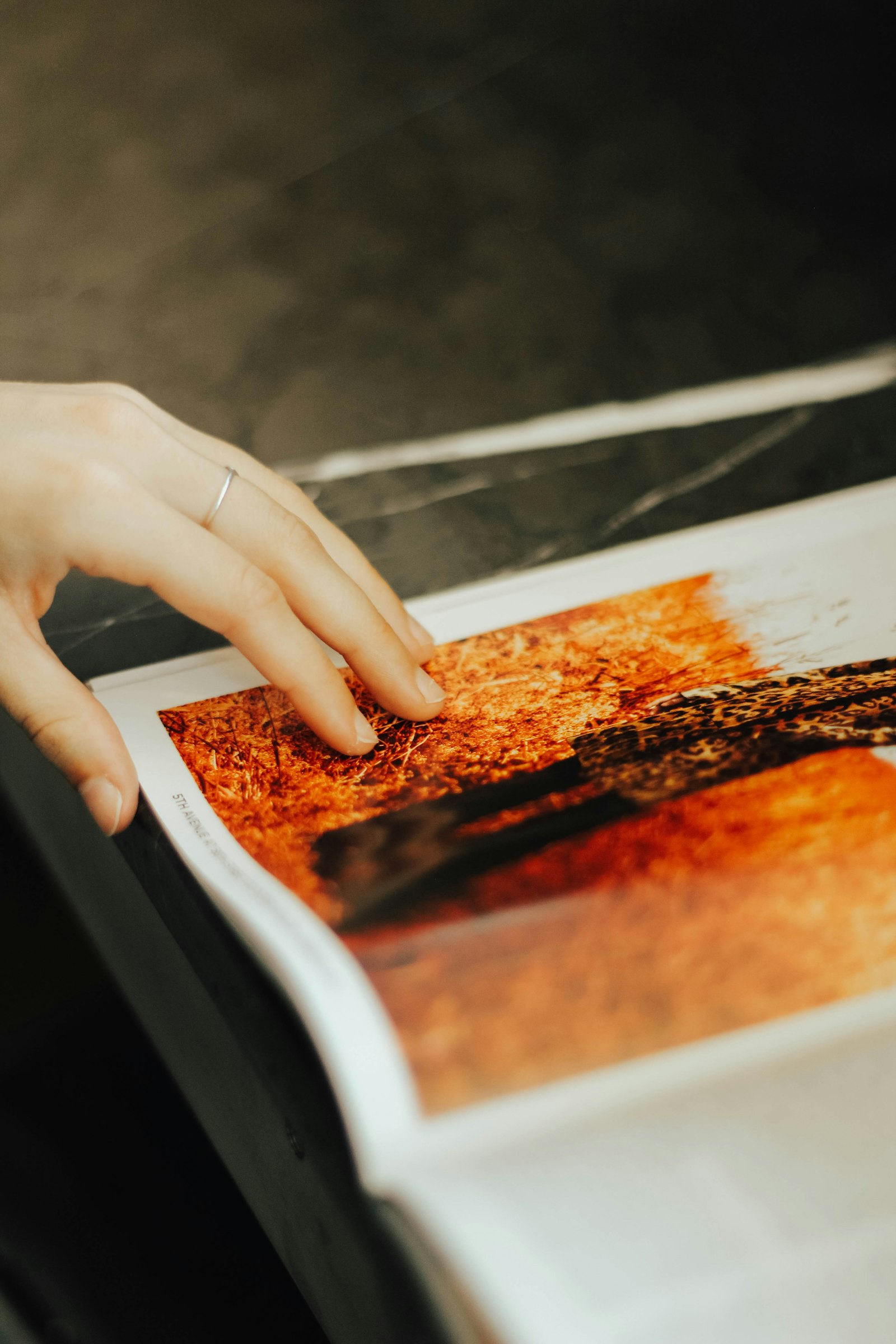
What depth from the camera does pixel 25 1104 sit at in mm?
480

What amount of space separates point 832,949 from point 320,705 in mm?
253

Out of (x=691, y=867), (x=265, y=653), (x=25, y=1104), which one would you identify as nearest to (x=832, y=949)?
(x=691, y=867)

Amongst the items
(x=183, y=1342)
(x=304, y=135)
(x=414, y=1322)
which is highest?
(x=304, y=135)

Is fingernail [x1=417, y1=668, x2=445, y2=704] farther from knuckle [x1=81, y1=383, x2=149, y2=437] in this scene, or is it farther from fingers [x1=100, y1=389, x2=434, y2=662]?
knuckle [x1=81, y1=383, x2=149, y2=437]

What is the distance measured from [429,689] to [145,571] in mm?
152

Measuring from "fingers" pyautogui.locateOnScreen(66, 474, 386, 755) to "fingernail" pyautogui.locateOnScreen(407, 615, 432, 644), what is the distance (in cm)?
7

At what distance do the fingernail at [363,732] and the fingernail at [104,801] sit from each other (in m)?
0.11

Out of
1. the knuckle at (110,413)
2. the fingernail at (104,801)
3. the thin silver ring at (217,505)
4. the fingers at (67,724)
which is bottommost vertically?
the fingernail at (104,801)

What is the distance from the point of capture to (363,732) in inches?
18.8

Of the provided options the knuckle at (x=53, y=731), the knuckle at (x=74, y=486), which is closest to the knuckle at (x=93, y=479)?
the knuckle at (x=74, y=486)

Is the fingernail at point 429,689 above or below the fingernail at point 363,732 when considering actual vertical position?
below

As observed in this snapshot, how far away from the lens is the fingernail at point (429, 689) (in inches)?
19.6

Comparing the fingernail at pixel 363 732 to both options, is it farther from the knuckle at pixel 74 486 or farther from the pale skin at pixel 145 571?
the knuckle at pixel 74 486

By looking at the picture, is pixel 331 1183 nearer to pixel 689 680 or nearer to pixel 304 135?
pixel 689 680
